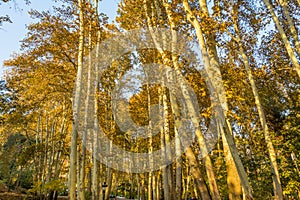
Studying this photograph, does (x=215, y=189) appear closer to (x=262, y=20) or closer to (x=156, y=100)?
(x=262, y=20)

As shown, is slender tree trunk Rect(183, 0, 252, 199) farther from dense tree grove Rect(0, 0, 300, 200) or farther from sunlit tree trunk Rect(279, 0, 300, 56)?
sunlit tree trunk Rect(279, 0, 300, 56)

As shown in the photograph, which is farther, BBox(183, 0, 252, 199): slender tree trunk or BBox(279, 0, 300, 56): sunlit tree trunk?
BBox(279, 0, 300, 56): sunlit tree trunk

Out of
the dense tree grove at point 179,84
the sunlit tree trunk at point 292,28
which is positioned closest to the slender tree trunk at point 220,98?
the dense tree grove at point 179,84

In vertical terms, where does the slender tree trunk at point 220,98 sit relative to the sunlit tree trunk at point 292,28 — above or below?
below

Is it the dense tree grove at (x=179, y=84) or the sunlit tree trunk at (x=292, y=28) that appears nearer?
the dense tree grove at (x=179, y=84)

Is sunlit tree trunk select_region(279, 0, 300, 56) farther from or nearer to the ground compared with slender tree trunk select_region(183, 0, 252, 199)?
farther from the ground

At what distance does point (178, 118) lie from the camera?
598 cm

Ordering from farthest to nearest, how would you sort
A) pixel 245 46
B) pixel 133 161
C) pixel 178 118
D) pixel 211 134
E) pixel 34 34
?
pixel 133 161, pixel 211 134, pixel 245 46, pixel 34 34, pixel 178 118

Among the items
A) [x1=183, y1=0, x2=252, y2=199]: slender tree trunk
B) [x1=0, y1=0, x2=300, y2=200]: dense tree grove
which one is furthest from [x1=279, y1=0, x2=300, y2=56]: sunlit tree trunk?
[x1=183, y1=0, x2=252, y2=199]: slender tree trunk

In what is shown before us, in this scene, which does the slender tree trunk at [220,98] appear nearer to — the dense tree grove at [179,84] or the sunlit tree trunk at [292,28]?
the dense tree grove at [179,84]

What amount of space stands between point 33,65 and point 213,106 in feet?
28.1

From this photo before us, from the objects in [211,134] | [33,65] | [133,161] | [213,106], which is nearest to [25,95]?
[33,65]

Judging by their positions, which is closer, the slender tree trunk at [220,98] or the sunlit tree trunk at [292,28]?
the slender tree trunk at [220,98]

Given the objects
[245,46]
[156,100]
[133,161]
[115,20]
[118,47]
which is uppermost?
[115,20]
